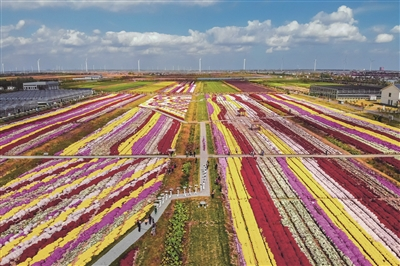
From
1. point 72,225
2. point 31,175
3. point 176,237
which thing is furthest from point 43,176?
point 176,237

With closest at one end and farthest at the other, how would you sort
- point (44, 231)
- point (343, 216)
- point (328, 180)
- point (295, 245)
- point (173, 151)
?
point (295, 245) < point (44, 231) < point (343, 216) < point (328, 180) < point (173, 151)

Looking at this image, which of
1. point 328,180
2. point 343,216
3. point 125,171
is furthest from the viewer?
point 125,171

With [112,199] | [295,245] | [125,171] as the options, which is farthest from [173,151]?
[295,245]

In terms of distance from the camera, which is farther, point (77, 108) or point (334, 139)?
point (77, 108)

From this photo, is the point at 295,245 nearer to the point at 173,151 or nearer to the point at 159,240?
the point at 159,240

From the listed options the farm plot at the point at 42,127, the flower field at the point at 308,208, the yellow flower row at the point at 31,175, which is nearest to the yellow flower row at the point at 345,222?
the flower field at the point at 308,208

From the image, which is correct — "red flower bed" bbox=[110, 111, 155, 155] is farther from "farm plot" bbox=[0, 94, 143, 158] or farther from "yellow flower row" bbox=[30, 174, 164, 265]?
"yellow flower row" bbox=[30, 174, 164, 265]

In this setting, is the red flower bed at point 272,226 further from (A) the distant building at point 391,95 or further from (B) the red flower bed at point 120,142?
(A) the distant building at point 391,95
